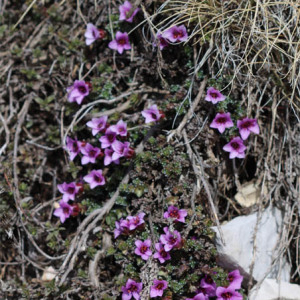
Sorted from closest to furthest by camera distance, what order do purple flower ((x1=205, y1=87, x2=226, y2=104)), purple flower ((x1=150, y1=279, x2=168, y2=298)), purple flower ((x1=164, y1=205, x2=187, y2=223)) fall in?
purple flower ((x1=150, y1=279, x2=168, y2=298))
purple flower ((x1=164, y1=205, x2=187, y2=223))
purple flower ((x1=205, y1=87, x2=226, y2=104))

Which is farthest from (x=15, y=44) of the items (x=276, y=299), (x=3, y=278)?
(x=276, y=299)

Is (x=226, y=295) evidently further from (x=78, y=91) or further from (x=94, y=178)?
(x=78, y=91)

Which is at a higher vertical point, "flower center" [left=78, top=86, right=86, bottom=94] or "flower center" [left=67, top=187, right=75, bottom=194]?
"flower center" [left=78, top=86, right=86, bottom=94]

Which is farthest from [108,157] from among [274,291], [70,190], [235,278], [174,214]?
[274,291]

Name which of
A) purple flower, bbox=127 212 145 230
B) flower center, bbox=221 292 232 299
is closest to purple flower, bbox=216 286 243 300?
flower center, bbox=221 292 232 299

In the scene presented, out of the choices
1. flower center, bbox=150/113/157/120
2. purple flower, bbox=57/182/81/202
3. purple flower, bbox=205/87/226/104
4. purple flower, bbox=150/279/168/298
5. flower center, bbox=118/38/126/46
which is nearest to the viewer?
purple flower, bbox=150/279/168/298

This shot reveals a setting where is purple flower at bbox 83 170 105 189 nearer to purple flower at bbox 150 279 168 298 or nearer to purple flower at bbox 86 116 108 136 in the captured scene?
purple flower at bbox 86 116 108 136
